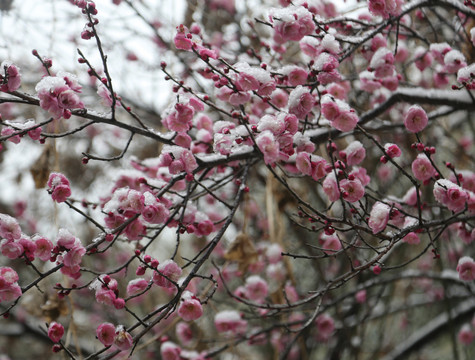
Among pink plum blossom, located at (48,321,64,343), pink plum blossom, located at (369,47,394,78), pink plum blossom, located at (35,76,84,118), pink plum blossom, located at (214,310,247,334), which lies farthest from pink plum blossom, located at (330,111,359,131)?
pink plum blossom, located at (214,310,247,334)

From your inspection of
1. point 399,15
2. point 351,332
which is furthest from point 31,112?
point 351,332

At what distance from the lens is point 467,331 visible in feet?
10.1

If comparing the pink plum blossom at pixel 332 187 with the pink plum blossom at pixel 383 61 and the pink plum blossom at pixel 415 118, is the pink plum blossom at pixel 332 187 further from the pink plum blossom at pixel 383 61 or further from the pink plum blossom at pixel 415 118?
the pink plum blossom at pixel 383 61

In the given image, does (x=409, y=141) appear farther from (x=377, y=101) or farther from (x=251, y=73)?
(x=251, y=73)


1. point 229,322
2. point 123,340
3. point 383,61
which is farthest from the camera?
point 229,322

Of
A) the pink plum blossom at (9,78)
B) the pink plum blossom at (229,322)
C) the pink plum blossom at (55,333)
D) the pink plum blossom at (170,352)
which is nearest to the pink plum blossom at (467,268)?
the pink plum blossom at (229,322)

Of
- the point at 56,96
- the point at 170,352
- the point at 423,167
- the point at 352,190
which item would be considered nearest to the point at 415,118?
the point at 423,167

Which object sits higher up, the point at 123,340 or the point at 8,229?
the point at 8,229

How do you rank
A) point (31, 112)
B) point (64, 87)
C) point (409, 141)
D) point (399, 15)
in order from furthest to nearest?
point (31, 112), point (409, 141), point (399, 15), point (64, 87)

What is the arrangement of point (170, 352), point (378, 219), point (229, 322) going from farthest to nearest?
point (229, 322) < point (170, 352) < point (378, 219)

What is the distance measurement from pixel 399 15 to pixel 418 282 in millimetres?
3012

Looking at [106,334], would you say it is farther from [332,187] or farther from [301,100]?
[301,100]

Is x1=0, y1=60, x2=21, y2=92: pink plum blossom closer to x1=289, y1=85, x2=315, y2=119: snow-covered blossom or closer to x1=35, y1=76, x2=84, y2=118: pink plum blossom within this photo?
x1=35, y1=76, x2=84, y2=118: pink plum blossom

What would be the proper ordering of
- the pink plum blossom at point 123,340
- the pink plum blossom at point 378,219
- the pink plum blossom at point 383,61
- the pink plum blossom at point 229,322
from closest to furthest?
the pink plum blossom at point 123,340 < the pink plum blossom at point 378,219 < the pink plum blossom at point 383,61 < the pink plum blossom at point 229,322
